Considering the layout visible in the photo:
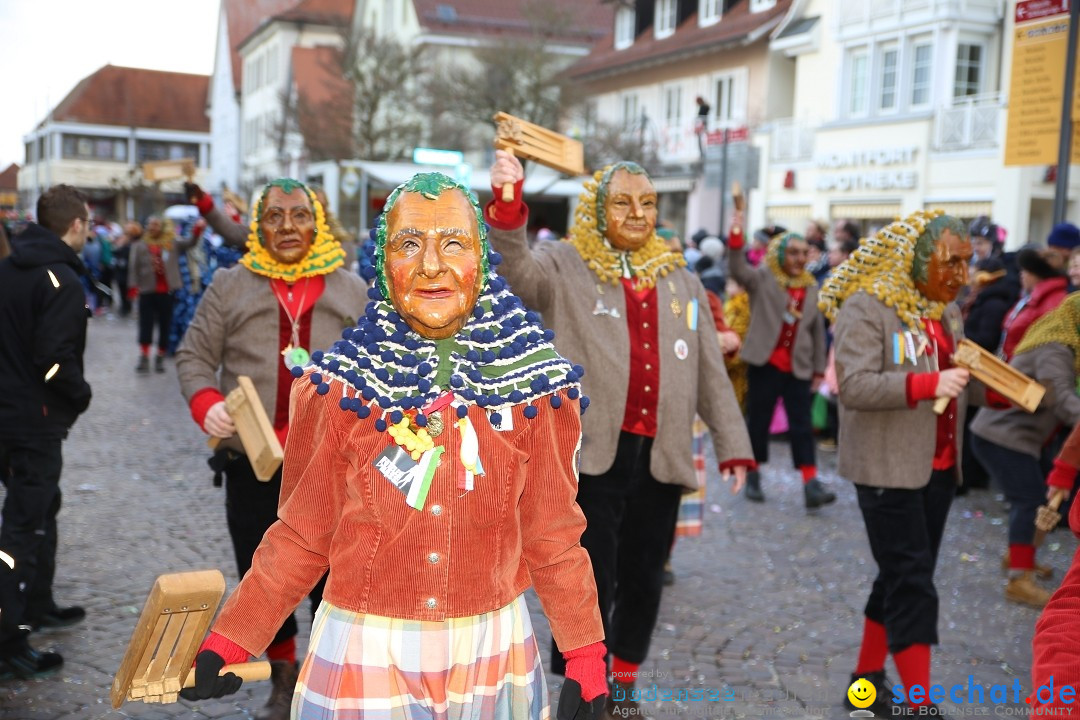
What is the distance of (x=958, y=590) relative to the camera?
6.31m

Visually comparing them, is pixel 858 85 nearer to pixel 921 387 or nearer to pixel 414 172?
pixel 414 172

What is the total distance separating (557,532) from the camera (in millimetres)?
2578

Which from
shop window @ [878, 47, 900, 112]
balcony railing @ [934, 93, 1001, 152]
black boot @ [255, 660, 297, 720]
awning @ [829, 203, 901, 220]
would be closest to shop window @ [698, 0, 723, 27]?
shop window @ [878, 47, 900, 112]

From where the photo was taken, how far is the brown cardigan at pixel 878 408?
4359mm

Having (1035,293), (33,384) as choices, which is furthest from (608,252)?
(1035,293)

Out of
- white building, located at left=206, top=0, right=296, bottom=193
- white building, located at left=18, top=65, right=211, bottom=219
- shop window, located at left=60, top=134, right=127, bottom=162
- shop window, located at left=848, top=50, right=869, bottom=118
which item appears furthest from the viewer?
shop window, located at left=60, top=134, right=127, bottom=162

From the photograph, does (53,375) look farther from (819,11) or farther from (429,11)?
(429,11)

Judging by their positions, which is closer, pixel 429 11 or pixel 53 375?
pixel 53 375

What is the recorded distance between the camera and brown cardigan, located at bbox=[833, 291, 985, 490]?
436 centimetres

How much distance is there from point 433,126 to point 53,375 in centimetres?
2650

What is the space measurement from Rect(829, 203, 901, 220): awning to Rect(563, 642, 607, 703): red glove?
72.1ft

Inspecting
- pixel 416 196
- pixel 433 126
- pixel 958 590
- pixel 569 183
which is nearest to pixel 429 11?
pixel 433 126

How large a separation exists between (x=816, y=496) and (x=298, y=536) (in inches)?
247

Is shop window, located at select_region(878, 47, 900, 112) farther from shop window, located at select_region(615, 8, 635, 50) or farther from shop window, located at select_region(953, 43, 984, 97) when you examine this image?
shop window, located at select_region(615, 8, 635, 50)
